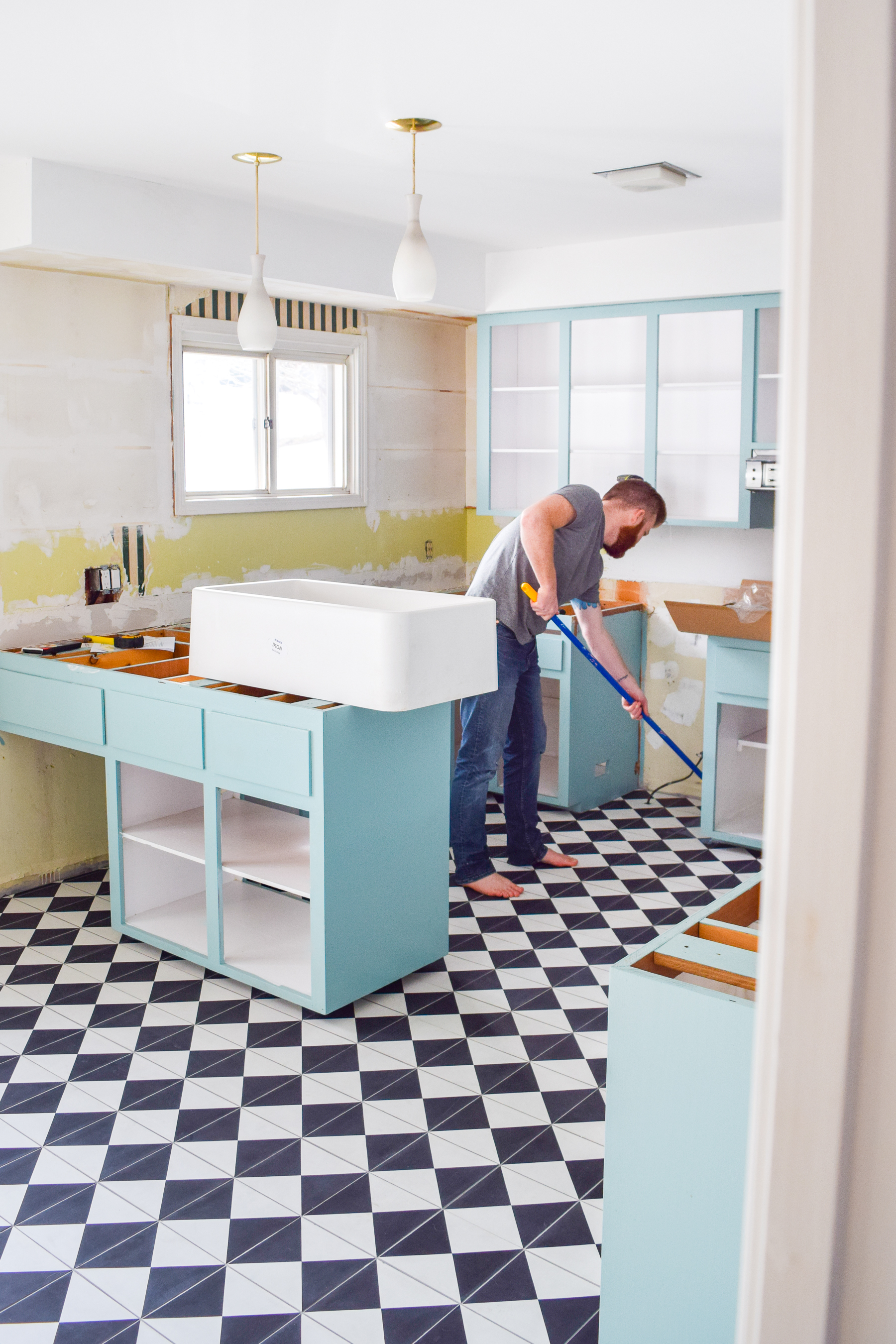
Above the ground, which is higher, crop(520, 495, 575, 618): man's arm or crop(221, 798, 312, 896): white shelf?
crop(520, 495, 575, 618): man's arm

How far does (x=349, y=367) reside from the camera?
5785 mm

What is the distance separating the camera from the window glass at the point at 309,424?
552 centimetres

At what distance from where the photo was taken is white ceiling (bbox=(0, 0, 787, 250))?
254 centimetres

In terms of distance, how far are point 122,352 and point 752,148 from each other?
8.44ft

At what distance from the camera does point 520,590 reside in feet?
14.5

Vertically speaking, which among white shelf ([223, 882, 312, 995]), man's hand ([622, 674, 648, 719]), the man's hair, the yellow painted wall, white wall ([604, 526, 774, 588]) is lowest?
white shelf ([223, 882, 312, 995])

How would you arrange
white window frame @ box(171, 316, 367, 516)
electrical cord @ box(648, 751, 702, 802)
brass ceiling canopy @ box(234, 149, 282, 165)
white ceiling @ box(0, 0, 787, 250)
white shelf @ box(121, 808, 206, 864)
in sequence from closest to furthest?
white ceiling @ box(0, 0, 787, 250) → brass ceiling canopy @ box(234, 149, 282, 165) → white shelf @ box(121, 808, 206, 864) → white window frame @ box(171, 316, 367, 516) → electrical cord @ box(648, 751, 702, 802)

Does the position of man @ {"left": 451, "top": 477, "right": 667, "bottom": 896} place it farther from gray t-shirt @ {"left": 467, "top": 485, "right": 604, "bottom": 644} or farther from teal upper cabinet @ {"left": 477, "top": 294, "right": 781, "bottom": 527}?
teal upper cabinet @ {"left": 477, "top": 294, "right": 781, "bottom": 527}

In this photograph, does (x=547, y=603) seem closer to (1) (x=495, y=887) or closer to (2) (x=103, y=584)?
(1) (x=495, y=887)

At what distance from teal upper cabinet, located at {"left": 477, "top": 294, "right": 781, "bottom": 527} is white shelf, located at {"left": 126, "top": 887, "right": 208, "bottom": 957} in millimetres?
2735

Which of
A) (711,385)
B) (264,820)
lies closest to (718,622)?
(711,385)

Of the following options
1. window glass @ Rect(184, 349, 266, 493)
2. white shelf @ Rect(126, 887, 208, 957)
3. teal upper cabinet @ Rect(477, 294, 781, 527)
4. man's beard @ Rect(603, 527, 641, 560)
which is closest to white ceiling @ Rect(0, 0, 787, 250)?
teal upper cabinet @ Rect(477, 294, 781, 527)

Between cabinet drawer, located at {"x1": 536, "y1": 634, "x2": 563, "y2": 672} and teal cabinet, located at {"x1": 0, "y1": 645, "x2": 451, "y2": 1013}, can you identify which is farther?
cabinet drawer, located at {"x1": 536, "y1": 634, "x2": 563, "y2": 672}

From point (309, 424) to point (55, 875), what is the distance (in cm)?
249
